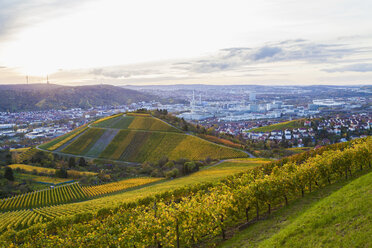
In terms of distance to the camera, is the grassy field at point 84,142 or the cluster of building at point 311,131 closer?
the grassy field at point 84,142

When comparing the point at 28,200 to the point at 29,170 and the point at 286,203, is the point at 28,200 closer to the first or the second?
the point at 29,170

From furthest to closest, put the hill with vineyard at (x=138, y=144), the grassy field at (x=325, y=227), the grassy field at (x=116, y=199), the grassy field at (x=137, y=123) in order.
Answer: the grassy field at (x=137, y=123)
the hill with vineyard at (x=138, y=144)
the grassy field at (x=116, y=199)
the grassy field at (x=325, y=227)

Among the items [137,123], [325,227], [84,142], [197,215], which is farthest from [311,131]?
[197,215]

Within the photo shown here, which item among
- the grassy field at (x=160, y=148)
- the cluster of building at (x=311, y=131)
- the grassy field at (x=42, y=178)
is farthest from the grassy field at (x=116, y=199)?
the cluster of building at (x=311, y=131)

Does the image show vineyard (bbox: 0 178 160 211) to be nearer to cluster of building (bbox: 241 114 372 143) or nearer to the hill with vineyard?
the hill with vineyard

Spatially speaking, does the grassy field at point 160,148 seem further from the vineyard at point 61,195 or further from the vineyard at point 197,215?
the vineyard at point 197,215

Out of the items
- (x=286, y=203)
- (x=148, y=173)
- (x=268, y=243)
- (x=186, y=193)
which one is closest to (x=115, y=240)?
(x=268, y=243)
